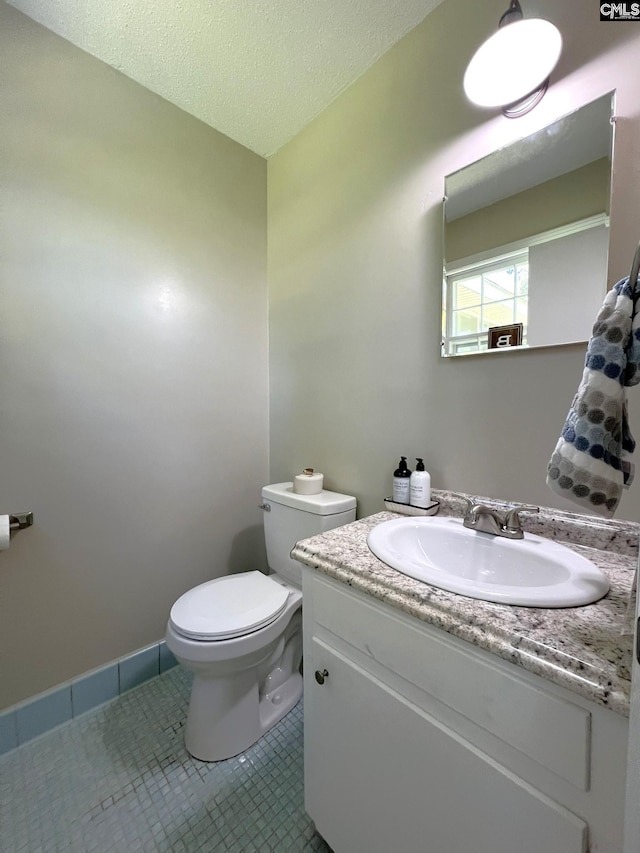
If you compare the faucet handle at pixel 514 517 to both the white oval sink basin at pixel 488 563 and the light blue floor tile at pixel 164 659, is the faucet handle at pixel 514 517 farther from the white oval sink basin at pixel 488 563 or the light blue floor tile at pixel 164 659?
the light blue floor tile at pixel 164 659

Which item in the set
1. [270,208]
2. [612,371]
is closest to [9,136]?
[270,208]

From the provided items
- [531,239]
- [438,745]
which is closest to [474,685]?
[438,745]

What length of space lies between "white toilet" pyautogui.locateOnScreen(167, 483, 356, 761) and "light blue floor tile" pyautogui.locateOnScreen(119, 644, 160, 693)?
0.40 metres

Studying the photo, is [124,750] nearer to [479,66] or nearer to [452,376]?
[452,376]

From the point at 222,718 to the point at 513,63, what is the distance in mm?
2195

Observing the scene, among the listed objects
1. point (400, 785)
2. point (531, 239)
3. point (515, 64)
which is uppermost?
point (515, 64)

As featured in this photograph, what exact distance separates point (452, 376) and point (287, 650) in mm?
1279

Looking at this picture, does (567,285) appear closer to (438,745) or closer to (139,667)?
(438,745)

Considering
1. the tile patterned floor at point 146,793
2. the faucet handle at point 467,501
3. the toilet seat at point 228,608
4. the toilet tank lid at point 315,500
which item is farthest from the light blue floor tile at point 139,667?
the faucet handle at point 467,501

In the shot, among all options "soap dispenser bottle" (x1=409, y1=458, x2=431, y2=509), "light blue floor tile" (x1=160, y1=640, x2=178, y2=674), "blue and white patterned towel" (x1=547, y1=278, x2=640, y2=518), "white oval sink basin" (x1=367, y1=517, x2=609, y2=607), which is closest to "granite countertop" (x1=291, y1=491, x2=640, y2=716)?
"white oval sink basin" (x1=367, y1=517, x2=609, y2=607)

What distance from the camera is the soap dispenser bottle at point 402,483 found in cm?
115

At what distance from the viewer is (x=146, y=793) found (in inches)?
40.4

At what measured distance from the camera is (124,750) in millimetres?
1157

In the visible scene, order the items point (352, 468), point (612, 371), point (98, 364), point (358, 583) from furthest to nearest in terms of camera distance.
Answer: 1. point (352, 468)
2. point (98, 364)
3. point (358, 583)
4. point (612, 371)
